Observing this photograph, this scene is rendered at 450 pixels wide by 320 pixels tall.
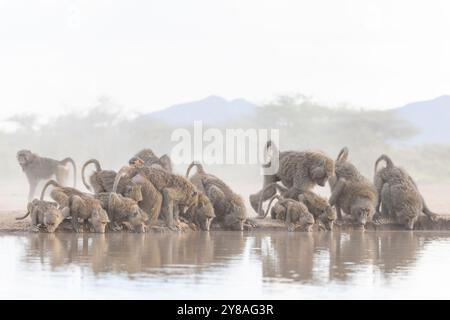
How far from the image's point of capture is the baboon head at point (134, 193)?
1973cm

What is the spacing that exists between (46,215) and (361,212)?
218 inches

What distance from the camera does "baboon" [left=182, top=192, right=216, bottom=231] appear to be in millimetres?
20484

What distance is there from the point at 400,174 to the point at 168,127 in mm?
25290

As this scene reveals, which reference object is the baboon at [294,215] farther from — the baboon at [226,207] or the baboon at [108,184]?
the baboon at [108,184]

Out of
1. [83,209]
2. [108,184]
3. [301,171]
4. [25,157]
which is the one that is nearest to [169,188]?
[108,184]

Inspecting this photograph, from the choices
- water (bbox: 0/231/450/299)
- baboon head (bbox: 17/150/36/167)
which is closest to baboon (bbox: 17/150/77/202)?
baboon head (bbox: 17/150/36/167)

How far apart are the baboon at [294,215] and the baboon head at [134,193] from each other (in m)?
2.44

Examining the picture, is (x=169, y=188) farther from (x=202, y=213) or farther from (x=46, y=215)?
(x=46, y=215)

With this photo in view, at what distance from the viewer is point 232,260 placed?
15.5m

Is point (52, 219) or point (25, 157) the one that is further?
point (25, 157)

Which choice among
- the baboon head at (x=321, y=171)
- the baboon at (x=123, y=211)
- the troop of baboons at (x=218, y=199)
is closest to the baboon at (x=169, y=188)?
the troop of baboons at (x=218, y=199)

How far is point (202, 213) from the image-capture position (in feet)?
67.3
